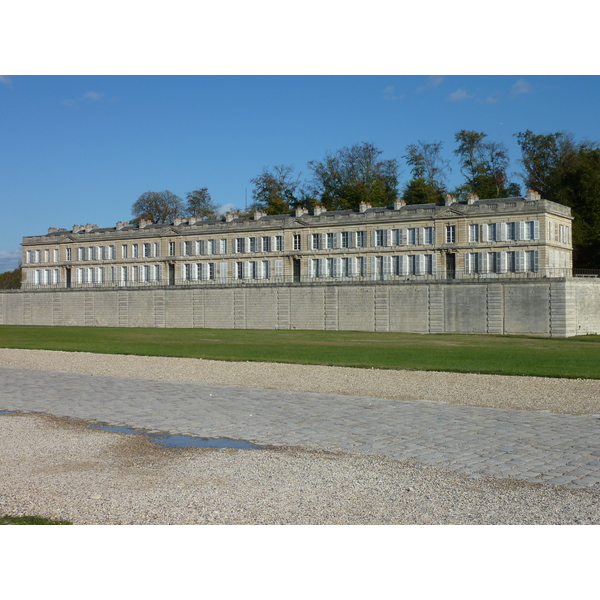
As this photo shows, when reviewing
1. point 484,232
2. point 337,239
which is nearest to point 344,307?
point 337,239

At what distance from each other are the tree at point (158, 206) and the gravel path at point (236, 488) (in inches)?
2952

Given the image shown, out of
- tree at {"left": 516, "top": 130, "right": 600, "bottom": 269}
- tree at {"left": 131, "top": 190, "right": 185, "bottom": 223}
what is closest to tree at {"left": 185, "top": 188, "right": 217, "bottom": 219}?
tree at {"left": 131, "top": 190, "right": 185, "bottom": 223}

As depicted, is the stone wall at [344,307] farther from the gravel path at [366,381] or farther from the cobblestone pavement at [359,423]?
the cobblestone pavement at [359,423]

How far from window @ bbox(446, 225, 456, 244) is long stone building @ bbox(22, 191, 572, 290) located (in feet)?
0.25

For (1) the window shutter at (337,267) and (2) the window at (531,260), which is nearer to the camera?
(2) the window at (531,260)

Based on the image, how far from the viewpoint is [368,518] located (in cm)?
622

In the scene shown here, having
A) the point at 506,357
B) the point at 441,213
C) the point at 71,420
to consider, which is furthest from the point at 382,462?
the point at 441,213

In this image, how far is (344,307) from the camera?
5072 cm

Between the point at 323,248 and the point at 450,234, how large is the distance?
434 inches

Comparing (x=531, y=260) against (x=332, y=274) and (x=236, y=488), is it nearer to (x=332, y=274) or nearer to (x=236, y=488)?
(x=332, y=274)

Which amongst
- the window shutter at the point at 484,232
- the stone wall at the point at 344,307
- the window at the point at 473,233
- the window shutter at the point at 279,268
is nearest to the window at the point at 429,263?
the window at the point at 473,233

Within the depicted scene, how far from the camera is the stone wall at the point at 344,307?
43250 mm

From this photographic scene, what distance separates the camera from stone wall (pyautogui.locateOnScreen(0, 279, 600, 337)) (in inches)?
1703

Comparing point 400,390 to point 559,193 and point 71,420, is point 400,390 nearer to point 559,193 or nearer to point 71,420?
point 71,420
